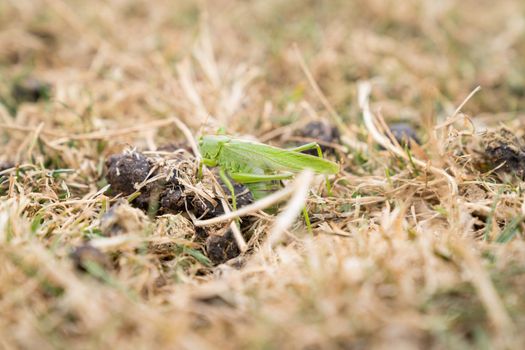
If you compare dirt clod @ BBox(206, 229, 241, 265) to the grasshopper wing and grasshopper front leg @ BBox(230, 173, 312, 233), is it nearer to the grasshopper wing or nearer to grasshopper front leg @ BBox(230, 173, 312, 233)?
grasshopper front leg @ BBox(230, 173, 312, 233)

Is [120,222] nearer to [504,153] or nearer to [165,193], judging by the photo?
[165,193]

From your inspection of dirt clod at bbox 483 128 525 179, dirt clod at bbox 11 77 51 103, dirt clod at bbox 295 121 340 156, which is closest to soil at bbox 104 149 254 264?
dirt clod at bbox 295 121 340 156

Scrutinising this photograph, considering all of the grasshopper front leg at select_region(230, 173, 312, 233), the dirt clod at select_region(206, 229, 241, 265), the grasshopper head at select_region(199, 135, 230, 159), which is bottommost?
the dirt clod at select_region(206, 229, 241, 265)

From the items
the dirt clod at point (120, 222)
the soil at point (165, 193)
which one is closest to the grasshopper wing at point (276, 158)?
the soil at point (165, 193)

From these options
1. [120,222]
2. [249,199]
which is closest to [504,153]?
[249,199]

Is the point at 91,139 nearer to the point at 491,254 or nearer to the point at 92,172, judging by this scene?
the point at 92,172

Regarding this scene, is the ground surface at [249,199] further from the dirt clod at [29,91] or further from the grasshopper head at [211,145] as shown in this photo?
the grasshopper head at [211,145]
